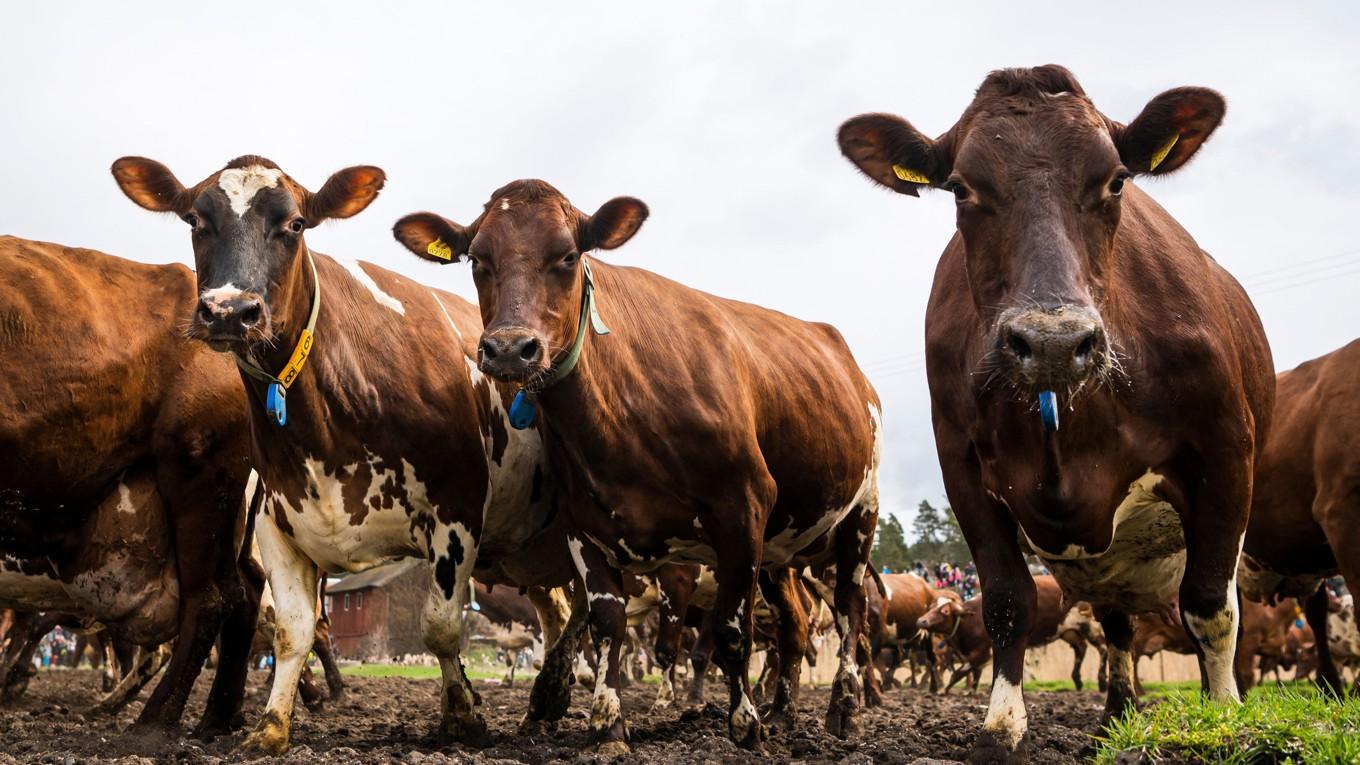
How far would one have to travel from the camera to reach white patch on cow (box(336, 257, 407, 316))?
25.9 ft

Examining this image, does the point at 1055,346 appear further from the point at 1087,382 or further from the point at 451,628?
the point at 451,628

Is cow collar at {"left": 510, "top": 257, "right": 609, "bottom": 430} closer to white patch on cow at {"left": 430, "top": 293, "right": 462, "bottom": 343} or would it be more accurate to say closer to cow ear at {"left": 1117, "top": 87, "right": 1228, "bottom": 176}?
white patch on cow at {"left": 430, "top": 293, "right": 462, "bottom": 343}

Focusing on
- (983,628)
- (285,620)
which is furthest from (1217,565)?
(983,628)

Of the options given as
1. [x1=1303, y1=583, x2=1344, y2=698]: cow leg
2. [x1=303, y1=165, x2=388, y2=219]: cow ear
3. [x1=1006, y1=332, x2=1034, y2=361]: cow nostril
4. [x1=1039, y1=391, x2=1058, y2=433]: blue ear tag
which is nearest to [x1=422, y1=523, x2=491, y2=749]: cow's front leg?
[x1=303, y1=165, x2=388, y2=219]: cow ear

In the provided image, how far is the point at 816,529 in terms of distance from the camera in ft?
29.5

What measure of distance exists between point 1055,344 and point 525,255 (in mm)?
3298

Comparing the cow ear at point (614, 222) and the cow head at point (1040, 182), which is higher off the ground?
the cow ear at point (614, 222)

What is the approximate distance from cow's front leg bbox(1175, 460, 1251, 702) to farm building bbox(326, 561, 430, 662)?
5465 centimetres

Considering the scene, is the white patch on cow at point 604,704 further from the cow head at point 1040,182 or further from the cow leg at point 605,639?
the cow head at point 1040,182

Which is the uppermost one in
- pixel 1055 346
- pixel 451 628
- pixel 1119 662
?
pixel 1055 346

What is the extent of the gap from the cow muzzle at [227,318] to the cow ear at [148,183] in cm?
146

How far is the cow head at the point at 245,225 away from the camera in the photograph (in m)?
6.27

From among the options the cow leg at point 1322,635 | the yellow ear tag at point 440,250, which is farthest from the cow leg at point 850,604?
the cow leg at point 1322,635

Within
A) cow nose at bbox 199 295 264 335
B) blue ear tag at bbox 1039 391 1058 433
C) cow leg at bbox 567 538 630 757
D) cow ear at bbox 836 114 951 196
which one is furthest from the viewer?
cow leg at bbox 567 538 630 757
